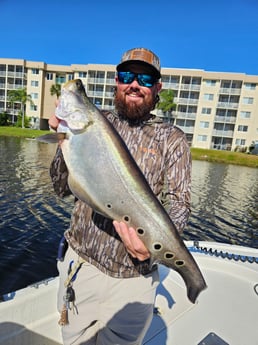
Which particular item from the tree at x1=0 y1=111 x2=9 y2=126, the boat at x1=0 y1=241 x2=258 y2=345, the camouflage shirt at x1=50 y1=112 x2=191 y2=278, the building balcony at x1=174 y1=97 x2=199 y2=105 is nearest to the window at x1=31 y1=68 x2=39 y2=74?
the tree at x1=0 y1=111 x2=9 y2=126

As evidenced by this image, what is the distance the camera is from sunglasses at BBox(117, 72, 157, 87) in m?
2.63

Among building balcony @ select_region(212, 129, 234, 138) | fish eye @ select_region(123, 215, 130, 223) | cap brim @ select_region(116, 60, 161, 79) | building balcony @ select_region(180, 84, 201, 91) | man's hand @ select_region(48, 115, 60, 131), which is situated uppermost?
building balcony @ select_region(180, 84, 201, 91)

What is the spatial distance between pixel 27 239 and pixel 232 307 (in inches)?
310

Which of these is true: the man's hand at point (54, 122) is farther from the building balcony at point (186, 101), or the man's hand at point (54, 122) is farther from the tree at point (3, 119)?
the tree at point (3, 119)

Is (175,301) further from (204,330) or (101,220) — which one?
(101,220)

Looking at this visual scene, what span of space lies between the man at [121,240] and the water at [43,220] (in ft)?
18.1

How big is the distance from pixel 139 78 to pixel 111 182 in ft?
3.61

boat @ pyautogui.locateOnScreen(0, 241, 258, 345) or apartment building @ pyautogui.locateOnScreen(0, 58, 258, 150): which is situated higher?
apartment building @ pyautogui.locateOnScreen(0, 58, 258, 150)

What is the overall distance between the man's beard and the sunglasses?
0.16 metres

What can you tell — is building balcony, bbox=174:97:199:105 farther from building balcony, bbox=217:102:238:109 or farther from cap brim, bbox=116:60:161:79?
cap brim, bbox=116:60:161:79

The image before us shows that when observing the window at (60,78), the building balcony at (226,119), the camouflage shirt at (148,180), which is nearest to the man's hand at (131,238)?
the camouflage shirt at (148,180)

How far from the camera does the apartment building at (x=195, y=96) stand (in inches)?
2768

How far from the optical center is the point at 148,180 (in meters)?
2.61

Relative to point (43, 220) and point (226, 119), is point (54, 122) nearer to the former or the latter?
point (43, 220)
